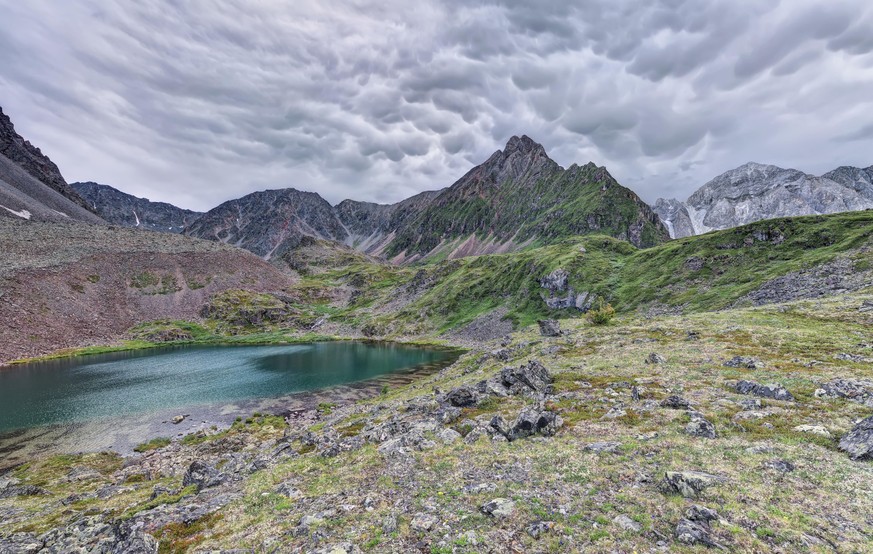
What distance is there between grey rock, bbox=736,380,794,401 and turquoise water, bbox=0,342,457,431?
79168mm

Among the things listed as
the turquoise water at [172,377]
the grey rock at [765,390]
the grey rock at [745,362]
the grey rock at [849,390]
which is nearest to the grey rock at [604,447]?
the grey rock at [765,390]

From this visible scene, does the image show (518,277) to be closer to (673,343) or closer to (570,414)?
(673,343)

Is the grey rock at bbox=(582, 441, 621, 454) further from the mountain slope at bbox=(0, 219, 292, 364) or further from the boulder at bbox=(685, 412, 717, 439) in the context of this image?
the mountain slope at bbox=(0, 219, 292, 364)

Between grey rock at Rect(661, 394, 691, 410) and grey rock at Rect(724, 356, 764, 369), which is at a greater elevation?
grey rock at Rect(724, 356, 764, 369)

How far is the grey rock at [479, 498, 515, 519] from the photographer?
18359mm

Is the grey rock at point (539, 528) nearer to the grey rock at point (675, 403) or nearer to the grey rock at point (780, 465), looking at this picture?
the grey rock at point (780, 465)

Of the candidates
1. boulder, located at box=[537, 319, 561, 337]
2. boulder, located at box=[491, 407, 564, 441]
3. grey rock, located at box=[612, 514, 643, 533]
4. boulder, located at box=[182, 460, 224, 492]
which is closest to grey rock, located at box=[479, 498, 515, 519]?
grey rock, located at box=[612, 514, 643, 533]

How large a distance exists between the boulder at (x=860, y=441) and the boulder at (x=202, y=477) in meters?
41.1

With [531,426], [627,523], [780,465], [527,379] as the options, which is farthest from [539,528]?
[527,379]

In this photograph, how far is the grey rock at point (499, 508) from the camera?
60.2 ft

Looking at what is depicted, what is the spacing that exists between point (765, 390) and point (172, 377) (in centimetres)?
12198

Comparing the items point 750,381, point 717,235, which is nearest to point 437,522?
point 750,381

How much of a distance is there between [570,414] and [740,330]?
42.3 m

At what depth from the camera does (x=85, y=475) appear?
41625 mm
